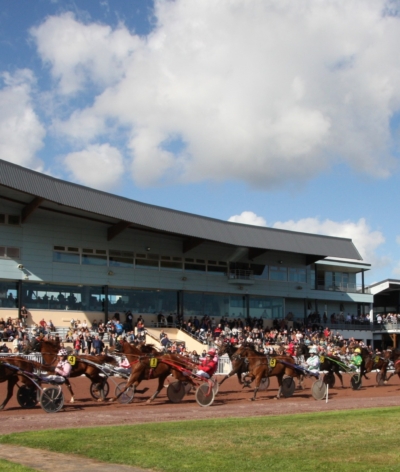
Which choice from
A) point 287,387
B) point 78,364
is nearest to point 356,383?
point 287,387

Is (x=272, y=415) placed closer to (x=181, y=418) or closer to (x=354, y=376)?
(x=181, y=418)

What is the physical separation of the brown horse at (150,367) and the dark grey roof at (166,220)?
15706mm

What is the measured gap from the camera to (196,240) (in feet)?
143

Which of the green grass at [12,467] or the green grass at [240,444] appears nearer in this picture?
the green grass at [12,467]

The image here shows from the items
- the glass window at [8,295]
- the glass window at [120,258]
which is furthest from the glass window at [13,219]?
the glass window at [120,258]

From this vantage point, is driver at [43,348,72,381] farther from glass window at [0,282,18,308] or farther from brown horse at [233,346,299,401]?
glass window at [0,282,18,308]

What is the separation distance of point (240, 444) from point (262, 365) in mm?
10826

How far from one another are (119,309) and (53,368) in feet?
72.5

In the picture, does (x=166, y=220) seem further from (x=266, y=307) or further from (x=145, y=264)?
(x=266, y=307)

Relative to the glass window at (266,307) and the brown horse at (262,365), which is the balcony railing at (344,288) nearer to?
Answer: the glass window at (266,307)

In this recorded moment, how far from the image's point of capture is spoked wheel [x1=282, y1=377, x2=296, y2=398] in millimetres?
22781

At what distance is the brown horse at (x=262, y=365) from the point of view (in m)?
21.9

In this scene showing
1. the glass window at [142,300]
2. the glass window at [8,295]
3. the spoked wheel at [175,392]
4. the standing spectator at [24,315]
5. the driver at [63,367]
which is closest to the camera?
the driver at [63,367]

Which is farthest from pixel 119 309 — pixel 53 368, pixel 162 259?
pixel 53 368
